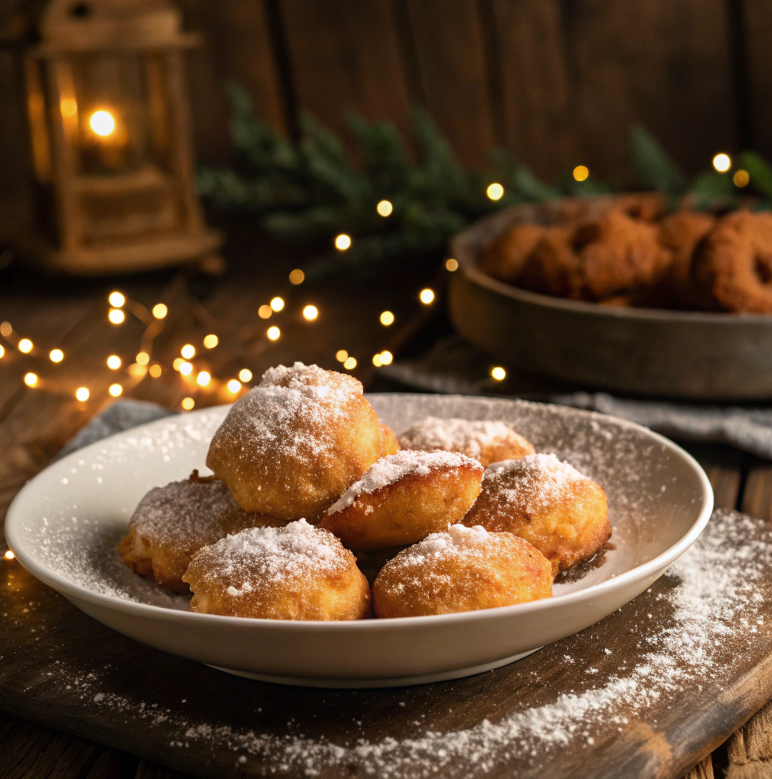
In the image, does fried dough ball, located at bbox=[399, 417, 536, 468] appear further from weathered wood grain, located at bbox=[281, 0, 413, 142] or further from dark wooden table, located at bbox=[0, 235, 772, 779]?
weathered wood grain, located at bbox=[281, 0, 413, 142]

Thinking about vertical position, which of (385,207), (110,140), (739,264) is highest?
(110,140)

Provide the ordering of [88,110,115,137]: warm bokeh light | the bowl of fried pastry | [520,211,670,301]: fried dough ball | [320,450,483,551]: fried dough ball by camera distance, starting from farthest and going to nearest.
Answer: [88,110,115,137]: warm bokeh light < [520,211,670,301]: fried dough ball < the bowl of fried pastry < [320,450,483,551]: fried dough ball

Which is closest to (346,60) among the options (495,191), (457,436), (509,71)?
(509,71)

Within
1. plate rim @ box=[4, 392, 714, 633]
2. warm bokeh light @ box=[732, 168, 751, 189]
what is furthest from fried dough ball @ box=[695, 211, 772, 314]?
plate rim @ box=[4, 392, 714, 633]

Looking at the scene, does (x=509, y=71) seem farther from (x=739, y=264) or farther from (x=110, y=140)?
(x=739, y=264)

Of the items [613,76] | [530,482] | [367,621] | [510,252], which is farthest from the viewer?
[613,76]

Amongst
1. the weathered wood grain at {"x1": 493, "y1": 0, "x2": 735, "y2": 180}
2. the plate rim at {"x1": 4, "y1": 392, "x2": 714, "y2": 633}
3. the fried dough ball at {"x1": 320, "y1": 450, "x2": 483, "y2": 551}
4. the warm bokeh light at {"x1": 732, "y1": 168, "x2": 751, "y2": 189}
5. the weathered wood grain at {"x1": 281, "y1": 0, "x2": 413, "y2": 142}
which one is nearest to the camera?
the plate rim at {"x1": 4, "y1": 392, "x2": 714, "y2": 633}

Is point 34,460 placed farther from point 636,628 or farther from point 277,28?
point 277,28
